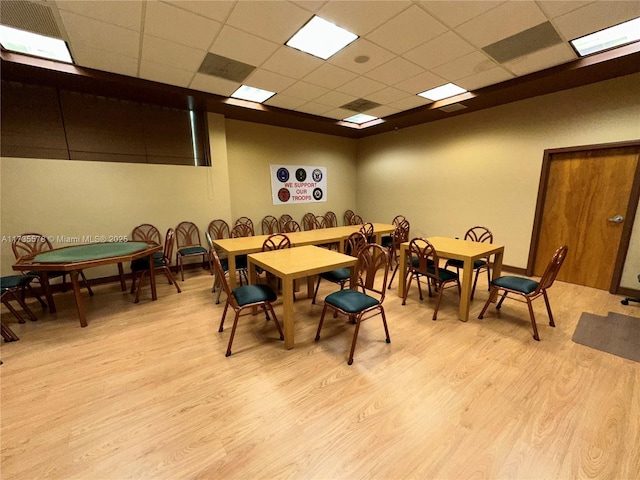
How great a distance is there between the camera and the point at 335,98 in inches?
157

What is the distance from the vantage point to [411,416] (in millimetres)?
1556

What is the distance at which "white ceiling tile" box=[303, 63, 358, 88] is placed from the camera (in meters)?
3.08

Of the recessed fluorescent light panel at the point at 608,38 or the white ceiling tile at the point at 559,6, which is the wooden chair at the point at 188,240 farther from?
the recessed fluorescent light panel at the point at 608,38

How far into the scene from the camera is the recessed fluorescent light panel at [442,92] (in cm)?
370

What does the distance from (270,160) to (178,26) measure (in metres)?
3.18

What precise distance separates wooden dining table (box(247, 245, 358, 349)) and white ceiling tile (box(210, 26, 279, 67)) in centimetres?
206

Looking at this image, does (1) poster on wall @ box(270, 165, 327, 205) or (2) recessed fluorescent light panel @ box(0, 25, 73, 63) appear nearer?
(2) recessed fluorescent light panel @ box(0, 25, 73, 63)

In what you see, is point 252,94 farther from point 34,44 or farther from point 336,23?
point 34,44

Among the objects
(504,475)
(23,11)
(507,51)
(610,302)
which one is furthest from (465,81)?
(23,11)

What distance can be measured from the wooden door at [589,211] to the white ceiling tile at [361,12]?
3320 millimetres

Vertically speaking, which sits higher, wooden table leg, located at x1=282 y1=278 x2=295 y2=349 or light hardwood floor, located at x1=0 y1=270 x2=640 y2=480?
wooden table leg, located at x1=282 y1=278 x2=295 y2=349

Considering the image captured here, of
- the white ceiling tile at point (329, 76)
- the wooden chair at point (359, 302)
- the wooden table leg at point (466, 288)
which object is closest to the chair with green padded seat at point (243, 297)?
the wooden chair at point (359, 302)

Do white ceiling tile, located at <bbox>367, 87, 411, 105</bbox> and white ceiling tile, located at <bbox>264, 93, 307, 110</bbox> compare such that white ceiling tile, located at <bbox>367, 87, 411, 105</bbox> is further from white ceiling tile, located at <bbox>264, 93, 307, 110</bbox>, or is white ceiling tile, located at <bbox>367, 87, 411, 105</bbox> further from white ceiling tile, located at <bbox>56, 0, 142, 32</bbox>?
white ceiling tile, located at <bbox>56, 0, 142, 32</bbox>

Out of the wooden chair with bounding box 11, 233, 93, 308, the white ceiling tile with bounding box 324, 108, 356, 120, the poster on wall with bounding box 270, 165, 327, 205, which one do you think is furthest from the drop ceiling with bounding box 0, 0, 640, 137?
the wooden chair with bounding box 11, 233, 93, 308
